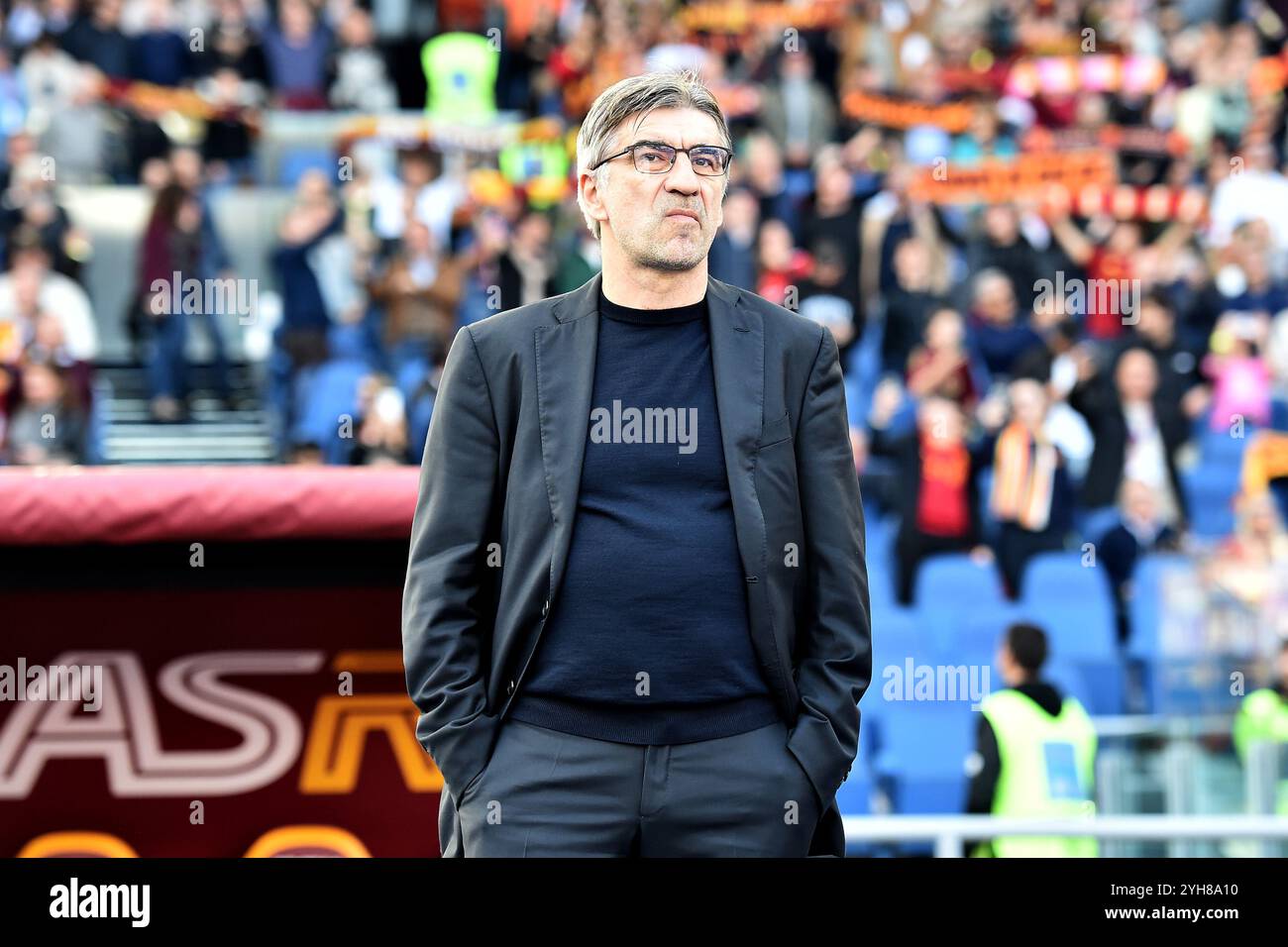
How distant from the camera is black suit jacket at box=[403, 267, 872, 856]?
8.91 ft

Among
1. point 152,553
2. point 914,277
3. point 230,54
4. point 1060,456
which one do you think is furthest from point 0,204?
point 152,553

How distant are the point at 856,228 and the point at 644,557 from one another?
7645 mm

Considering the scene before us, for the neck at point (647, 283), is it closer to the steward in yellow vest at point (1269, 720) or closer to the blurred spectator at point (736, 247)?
the steward in yellow vest at point (1269, 720)

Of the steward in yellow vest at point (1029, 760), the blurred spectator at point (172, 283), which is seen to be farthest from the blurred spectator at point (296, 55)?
the steward in yellow vest at point (1029, 760)

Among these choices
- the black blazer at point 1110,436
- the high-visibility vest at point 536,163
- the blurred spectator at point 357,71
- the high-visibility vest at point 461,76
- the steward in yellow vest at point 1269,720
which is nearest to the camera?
the steward in yellow vest at point 1269,720

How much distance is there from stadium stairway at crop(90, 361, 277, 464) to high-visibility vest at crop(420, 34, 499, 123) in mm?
4247

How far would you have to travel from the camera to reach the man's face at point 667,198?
274 centimetres

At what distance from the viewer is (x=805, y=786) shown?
2697 mm

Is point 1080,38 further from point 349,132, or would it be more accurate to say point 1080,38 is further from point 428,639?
point 428,639

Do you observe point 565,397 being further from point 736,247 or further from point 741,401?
point 736,247

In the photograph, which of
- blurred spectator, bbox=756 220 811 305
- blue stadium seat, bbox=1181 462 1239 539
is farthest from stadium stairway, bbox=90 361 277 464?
blue stadium seat, bbox=1181 462 1239 539

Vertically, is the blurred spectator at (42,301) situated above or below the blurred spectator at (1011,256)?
below

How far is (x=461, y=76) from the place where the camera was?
13.5 metres

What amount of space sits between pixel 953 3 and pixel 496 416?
11.9 m
